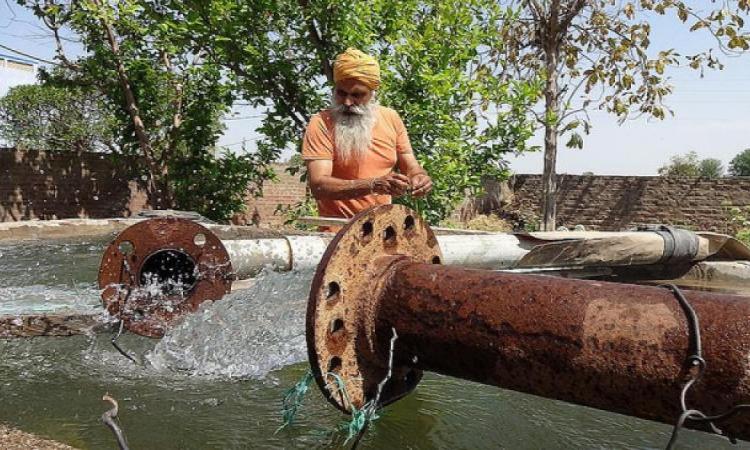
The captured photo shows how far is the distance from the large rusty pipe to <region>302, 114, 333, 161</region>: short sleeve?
54.0 inches

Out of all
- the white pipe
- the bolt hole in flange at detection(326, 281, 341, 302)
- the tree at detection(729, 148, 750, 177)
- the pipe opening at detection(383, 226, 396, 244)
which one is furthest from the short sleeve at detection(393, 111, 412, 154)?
the tree at detection(729, 148, 750, 177)

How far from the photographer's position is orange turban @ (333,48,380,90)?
10.6 ft

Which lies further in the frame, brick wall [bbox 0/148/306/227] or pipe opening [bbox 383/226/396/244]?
brick wall [bbox 0/148/306/227]

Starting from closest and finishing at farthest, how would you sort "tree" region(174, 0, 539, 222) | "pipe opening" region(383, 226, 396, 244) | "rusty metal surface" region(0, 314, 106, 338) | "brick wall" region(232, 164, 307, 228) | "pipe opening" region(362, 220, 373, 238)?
"pipe opening" region(362, 220, 373, 238)
"pipe opening" region(383, 226, 396, 244)
"rusty metal surface" region(0, 314, 106, 338)
"tree" region(174, 0, 539, 222)
"brick wall" region(232, 164, 307, 228)

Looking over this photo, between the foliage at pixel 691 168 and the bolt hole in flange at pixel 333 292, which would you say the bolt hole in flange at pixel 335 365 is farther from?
the foliage at pixel 691 168

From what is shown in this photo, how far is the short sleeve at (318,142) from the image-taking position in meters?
3.28

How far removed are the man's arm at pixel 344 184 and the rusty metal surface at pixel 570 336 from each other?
766 mm

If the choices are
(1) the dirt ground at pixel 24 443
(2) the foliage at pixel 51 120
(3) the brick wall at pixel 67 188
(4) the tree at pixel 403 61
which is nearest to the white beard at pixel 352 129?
(1) the dirt ground at pixel 24 443

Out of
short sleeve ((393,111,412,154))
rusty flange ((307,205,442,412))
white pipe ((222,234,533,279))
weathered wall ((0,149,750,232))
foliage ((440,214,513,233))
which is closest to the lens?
rusty flange ((307,205,442,412))

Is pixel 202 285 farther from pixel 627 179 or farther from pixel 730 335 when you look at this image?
pixel 627 179

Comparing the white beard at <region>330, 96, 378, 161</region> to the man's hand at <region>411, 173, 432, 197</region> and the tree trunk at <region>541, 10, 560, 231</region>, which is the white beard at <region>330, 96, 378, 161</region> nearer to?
the man's hand at <region>411, 173, 432, 197</region>

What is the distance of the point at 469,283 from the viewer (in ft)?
5.53

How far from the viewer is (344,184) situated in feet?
9.80

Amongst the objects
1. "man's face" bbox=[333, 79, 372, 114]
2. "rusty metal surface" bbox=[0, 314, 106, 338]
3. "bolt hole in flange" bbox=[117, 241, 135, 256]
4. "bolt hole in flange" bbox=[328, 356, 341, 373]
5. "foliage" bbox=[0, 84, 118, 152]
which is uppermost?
"foliage" bbox=[0, 84, 118, 152]
